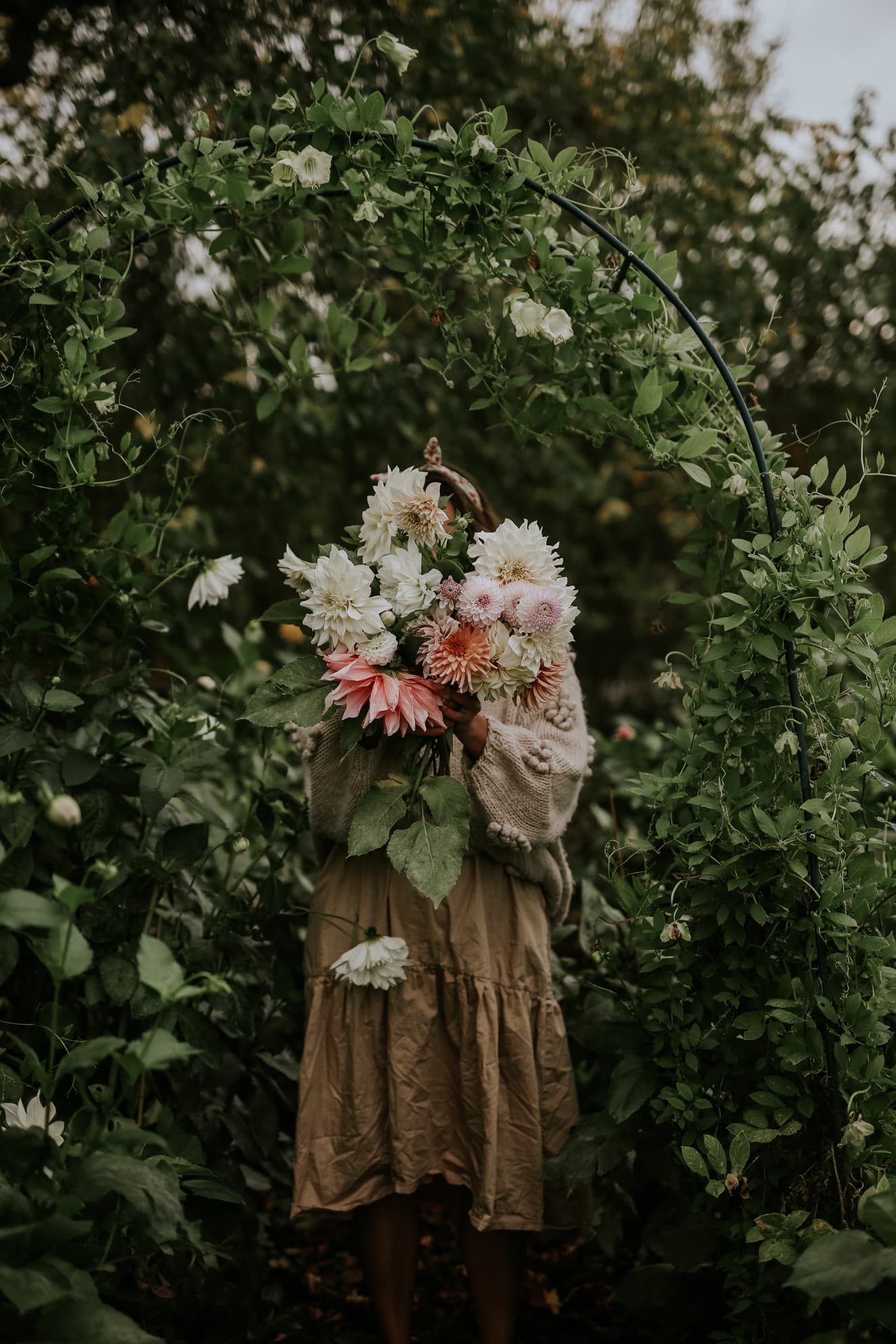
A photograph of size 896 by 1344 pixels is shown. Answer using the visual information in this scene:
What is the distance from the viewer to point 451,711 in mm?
1762

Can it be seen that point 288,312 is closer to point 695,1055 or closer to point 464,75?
point 464,75

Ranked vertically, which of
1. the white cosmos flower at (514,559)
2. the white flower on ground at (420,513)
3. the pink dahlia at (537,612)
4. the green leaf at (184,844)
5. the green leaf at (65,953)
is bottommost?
the green leaf at (65,953)

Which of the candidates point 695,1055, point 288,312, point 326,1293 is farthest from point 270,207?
point 326,1293

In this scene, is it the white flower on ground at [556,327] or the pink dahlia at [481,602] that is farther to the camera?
Answer: the white flower on ground at [556,327]

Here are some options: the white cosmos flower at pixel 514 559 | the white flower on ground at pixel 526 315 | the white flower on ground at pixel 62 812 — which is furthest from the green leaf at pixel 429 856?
the white flower on ground at pixel 526 315

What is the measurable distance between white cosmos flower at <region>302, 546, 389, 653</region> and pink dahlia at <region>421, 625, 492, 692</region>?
0.10m

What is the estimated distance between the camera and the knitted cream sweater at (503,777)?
199cm

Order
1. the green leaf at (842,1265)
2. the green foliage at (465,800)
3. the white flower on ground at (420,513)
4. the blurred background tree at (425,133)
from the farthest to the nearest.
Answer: the blurred background tree at (425,133), the green foliage at (465,800), the white flower on ground at (420,513), the green leaf at (842,1265)

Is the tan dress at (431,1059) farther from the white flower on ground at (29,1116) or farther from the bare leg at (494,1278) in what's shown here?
the white flower on ground at (29,1116)

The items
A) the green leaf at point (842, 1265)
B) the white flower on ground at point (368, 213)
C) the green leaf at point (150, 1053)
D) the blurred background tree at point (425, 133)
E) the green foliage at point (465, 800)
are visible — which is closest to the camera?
the green leaf at point (150, 1053)

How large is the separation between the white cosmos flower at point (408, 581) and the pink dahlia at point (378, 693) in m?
0.10

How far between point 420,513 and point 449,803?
0.45m

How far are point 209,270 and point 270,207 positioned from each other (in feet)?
5.42

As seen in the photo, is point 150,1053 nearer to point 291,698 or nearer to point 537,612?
point 291,698
